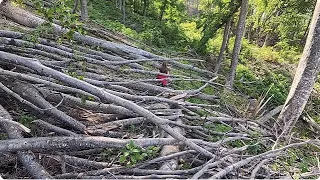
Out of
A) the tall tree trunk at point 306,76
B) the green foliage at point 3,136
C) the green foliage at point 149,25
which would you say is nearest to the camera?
the green foliage at point 3,136

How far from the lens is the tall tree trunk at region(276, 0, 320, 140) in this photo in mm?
4859

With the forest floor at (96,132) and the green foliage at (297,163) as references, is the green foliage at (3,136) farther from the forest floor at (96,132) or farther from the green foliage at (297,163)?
the green foliage at (297,163)

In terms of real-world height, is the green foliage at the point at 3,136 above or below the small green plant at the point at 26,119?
below

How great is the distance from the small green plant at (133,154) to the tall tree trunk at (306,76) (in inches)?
99.6

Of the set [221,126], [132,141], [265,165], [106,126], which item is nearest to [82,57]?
[106,126]

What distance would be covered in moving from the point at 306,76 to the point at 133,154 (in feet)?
11.0

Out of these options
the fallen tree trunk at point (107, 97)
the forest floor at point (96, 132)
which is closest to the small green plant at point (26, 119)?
the forest floor at point (96, 132)

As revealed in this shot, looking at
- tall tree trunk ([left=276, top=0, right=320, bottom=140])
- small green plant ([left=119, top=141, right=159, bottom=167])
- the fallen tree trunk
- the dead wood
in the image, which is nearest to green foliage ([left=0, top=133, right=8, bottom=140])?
the dead wood

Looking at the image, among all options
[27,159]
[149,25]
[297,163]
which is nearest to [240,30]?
[297,163]

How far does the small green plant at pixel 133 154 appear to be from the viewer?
9.44 feet

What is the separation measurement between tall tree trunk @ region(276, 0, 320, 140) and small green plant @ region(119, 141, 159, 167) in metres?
2.53

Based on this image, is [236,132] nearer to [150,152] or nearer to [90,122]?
[150,152]

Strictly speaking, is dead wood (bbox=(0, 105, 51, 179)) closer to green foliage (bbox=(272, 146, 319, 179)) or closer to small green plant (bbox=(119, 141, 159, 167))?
small green plant (bbox=(119, 141, 159, 167))

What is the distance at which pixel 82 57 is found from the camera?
4016 millimetres
